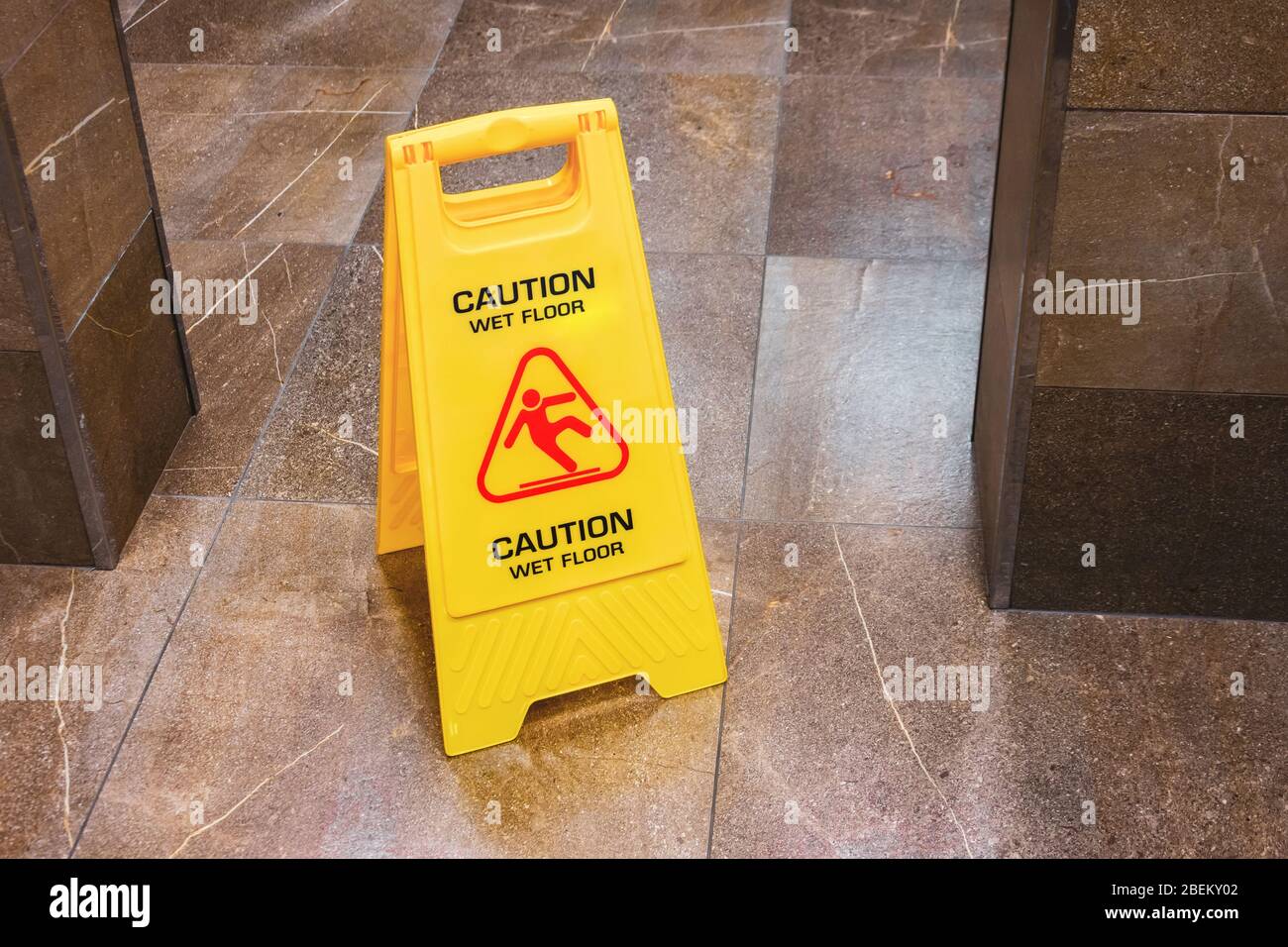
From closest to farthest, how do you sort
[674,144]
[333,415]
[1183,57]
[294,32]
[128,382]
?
1. [1183,57]
2. [128,382]
3. [333,415]
4. [674,144]
5. [294,32]

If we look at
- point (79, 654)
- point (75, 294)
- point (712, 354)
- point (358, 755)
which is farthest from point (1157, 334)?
point (79, 654)

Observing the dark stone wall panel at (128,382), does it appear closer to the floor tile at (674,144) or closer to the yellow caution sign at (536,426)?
the yellow caution sign at (536,426)

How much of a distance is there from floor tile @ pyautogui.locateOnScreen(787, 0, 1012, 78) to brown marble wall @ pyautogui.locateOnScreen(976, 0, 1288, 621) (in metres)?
2.61

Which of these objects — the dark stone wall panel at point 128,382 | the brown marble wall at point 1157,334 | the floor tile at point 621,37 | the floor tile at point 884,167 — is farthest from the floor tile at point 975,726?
the floor tile at point 621,37

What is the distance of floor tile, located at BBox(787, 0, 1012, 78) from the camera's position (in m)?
6.09

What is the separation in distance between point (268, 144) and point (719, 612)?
3.16 m

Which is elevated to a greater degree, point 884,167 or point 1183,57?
point 1183,57

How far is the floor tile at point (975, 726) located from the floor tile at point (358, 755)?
16 cm

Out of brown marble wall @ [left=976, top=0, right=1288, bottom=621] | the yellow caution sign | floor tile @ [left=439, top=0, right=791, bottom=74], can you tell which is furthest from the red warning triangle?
floor tile @ [left=439, top=0, right=791, bottom=74]

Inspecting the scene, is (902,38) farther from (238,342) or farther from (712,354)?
(238,342)

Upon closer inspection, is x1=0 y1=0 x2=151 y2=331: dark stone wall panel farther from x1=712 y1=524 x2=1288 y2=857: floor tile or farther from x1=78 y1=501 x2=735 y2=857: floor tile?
x1=712 y1=524 x2=1288 y2=857: floor tile

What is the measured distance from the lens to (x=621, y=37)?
636 centimetres

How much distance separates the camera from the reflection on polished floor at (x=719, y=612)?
3.19m

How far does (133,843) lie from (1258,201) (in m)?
2.79
